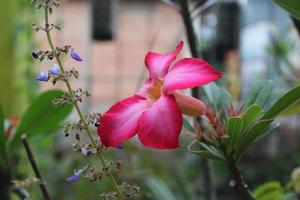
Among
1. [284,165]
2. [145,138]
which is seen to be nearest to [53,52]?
[145,138]

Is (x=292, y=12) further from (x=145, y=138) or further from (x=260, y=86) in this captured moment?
(x=145, y=138)

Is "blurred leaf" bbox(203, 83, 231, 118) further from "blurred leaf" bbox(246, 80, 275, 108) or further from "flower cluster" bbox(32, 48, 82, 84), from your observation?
"flower cluster" bbox(32, 48, 82, 84)

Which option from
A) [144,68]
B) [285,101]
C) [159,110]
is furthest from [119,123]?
[144,68]

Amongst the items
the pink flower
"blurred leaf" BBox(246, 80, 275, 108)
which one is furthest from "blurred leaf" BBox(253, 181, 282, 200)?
the pink flower

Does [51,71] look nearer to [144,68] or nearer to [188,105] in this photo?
[188,105]

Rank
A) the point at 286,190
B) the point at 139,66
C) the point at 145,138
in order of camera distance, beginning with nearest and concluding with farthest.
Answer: the point at 145,138
the point at 286,190
the point at 139,66
